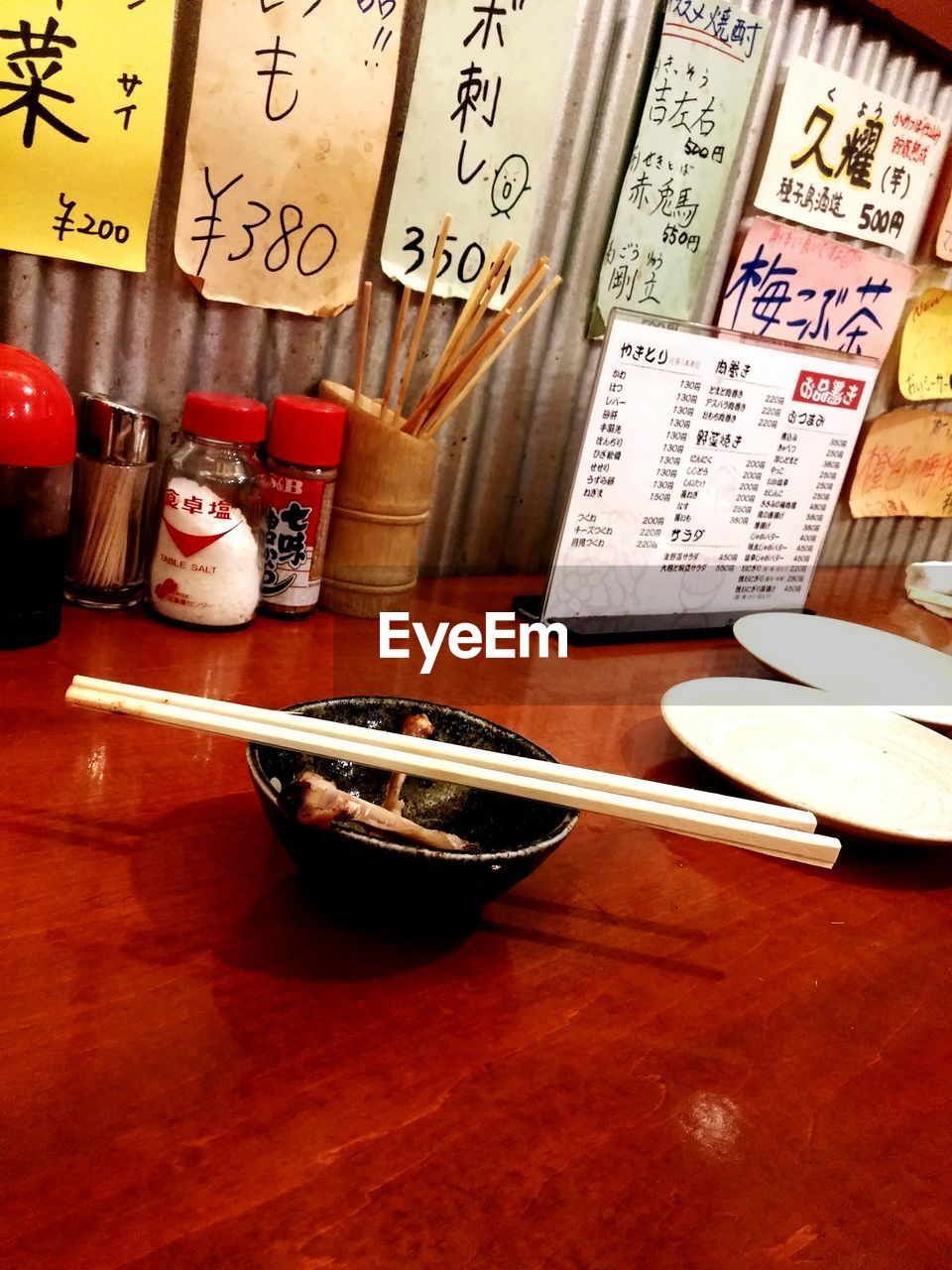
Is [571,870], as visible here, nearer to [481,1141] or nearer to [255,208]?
[481,1141]

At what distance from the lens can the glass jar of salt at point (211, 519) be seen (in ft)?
3.91

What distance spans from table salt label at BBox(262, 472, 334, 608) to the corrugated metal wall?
7.4 inches

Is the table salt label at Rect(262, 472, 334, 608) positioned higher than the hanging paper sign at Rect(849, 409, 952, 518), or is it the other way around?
the hanging paper sign at Rect(849, 409, 952, 518)

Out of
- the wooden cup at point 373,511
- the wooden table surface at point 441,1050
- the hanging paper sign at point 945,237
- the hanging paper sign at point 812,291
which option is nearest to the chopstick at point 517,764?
the wooden table surface at point 441,1050

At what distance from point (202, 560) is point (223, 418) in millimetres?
173

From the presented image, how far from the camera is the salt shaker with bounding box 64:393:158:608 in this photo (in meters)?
1.17

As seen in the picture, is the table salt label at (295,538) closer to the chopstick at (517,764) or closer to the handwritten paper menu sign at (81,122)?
the handwritten paper menu sign at (81,122)

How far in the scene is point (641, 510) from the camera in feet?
4.81

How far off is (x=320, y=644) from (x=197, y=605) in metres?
0.16

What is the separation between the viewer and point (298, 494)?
1286mm

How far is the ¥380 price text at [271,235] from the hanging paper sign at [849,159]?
878mm

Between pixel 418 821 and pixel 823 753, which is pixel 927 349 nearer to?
pixel 823 753

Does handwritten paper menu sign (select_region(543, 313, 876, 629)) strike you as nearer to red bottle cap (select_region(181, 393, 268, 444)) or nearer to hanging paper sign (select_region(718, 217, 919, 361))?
hanging paper sign (select_region(718, 217, 919, 361))
